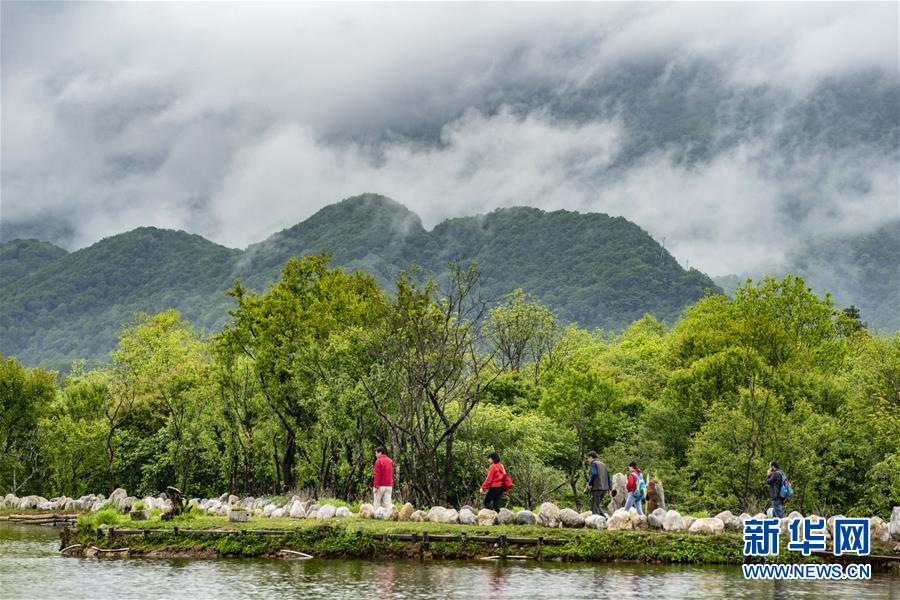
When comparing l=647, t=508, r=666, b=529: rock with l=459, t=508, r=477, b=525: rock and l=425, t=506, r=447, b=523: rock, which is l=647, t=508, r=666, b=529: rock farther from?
l=425, t=506, r=447, b=523: rock

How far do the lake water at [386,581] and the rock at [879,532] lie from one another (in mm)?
2658

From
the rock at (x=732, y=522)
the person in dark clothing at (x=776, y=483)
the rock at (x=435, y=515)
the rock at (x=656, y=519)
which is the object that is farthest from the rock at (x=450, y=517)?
the person in dark clothing at (x=776, y=483)

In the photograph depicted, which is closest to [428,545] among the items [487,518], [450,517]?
[487,518]

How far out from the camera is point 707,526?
Result: 31938 mm

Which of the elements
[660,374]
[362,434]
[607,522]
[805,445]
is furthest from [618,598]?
[660,374]

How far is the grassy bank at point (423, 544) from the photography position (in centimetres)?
3041

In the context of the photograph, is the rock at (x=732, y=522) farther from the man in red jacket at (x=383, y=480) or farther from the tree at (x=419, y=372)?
the tree at (x=419, y=372)

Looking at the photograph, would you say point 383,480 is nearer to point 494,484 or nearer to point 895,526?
point 494,484

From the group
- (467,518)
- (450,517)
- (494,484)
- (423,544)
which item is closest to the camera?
(423,544)

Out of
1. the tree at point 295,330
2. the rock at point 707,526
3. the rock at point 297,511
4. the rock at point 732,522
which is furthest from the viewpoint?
the tree at point 295,330

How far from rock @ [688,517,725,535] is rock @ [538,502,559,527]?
428cm

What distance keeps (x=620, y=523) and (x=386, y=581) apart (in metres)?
9.39

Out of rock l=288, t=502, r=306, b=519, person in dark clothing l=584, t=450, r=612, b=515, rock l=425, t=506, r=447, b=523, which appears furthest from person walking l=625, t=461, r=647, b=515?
rock l=288, t=502, r=306, b=519

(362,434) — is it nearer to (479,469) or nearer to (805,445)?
(479,469)
